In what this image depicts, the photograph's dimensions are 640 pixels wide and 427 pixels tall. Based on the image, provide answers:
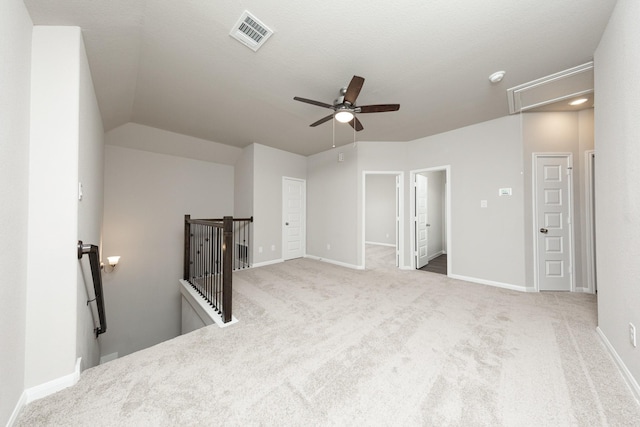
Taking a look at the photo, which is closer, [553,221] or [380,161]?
[553,221]

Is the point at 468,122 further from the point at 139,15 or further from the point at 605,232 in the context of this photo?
the point at 139,15

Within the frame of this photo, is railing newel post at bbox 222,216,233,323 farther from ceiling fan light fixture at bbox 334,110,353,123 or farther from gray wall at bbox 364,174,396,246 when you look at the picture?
gray wall at bbox 364,174,396,246

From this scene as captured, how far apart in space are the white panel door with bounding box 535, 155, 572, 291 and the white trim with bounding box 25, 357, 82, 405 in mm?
5310

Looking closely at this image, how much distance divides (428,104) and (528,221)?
2.37 metres

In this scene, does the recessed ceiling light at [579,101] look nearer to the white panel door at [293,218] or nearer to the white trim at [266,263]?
the white panel door at [293,218]

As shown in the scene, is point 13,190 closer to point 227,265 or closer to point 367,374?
point 227,265

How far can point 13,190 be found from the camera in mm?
1268

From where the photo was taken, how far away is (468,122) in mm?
3723

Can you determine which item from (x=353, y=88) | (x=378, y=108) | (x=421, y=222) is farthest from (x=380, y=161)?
(x=353, y=88)

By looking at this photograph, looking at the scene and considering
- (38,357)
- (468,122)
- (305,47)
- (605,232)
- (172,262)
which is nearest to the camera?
(38,357)

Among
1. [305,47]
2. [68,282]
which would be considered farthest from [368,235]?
[68,282]

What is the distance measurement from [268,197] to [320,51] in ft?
11.2

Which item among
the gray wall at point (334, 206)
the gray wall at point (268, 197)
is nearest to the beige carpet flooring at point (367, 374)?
the gray wall at point (334, 206)

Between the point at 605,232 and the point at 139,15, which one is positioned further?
the point at 605,232
